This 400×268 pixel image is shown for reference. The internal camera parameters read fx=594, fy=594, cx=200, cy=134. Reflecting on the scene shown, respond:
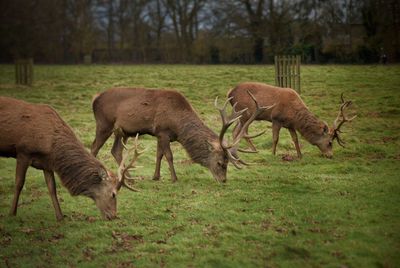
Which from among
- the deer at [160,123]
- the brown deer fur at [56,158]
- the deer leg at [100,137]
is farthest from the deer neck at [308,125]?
the brown deer fur at [56,158]

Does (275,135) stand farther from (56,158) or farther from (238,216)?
(56,158)

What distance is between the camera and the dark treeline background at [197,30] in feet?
105

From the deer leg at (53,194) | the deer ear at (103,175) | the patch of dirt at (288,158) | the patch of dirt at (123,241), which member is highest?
the deer ear at (103,175)

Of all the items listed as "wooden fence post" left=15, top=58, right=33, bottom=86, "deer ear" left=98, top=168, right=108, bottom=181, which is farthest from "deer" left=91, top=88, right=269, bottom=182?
"wooden fence post" left=15, top=58, right=33, bottom=86

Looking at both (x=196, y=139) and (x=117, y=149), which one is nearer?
(x=196, y=139)

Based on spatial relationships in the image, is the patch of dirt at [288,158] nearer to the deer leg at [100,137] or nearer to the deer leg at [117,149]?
the deer leg at [117,149]

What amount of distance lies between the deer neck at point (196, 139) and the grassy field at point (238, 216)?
51 centimetres

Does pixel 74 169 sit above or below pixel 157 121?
below

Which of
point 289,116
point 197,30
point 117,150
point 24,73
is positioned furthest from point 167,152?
point 197,30

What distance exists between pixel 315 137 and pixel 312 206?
473cm

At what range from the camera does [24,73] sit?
2745 centimetres

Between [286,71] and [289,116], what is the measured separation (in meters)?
7.33

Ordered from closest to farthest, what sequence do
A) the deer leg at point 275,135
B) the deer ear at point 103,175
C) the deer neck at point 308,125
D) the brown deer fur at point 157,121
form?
the deer ear at point 103,175, the brown deer fur at point 157,121, the deer neck at point 308,125, the deer leg at point 275,135

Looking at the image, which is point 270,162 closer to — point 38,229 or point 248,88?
point 248,88
